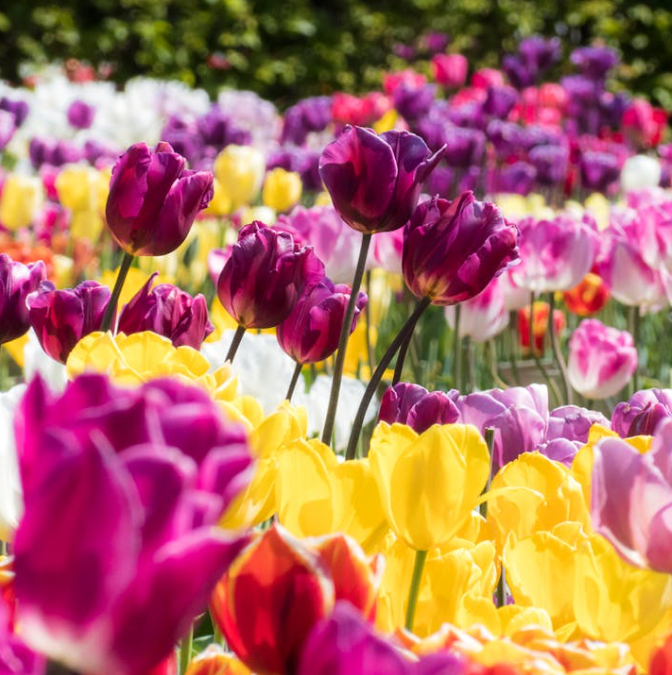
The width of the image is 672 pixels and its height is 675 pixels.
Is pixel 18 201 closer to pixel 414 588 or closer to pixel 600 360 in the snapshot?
pixel 600 360

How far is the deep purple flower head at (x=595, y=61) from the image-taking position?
18.0ft

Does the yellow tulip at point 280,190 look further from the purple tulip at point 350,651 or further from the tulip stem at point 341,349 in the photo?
the purple tulip at point 350,651

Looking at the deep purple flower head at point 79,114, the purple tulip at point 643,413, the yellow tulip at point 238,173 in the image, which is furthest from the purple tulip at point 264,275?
the deep purple flower head at point 79,114

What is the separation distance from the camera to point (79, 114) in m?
4.54

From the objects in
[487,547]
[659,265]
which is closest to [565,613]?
[487,547]

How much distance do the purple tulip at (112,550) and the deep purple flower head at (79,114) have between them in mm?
4353

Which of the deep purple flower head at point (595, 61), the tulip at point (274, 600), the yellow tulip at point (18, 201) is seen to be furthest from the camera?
the deep purple flower head at point (595, 61)

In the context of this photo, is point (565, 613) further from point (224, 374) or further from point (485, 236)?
point (485, 236)

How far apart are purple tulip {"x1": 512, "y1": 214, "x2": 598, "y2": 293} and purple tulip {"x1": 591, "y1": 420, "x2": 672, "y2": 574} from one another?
126cm

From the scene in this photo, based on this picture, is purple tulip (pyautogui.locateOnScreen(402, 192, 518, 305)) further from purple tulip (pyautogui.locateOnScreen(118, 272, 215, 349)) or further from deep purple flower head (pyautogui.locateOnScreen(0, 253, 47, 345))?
deep purple flower head (pyautogui.locateOnScreen(0, 253, 47, 345))

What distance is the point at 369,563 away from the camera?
54 cm

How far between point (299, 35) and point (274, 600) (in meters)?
9.54

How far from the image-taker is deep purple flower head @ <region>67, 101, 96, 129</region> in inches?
179

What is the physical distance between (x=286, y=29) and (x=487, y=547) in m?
9.08
